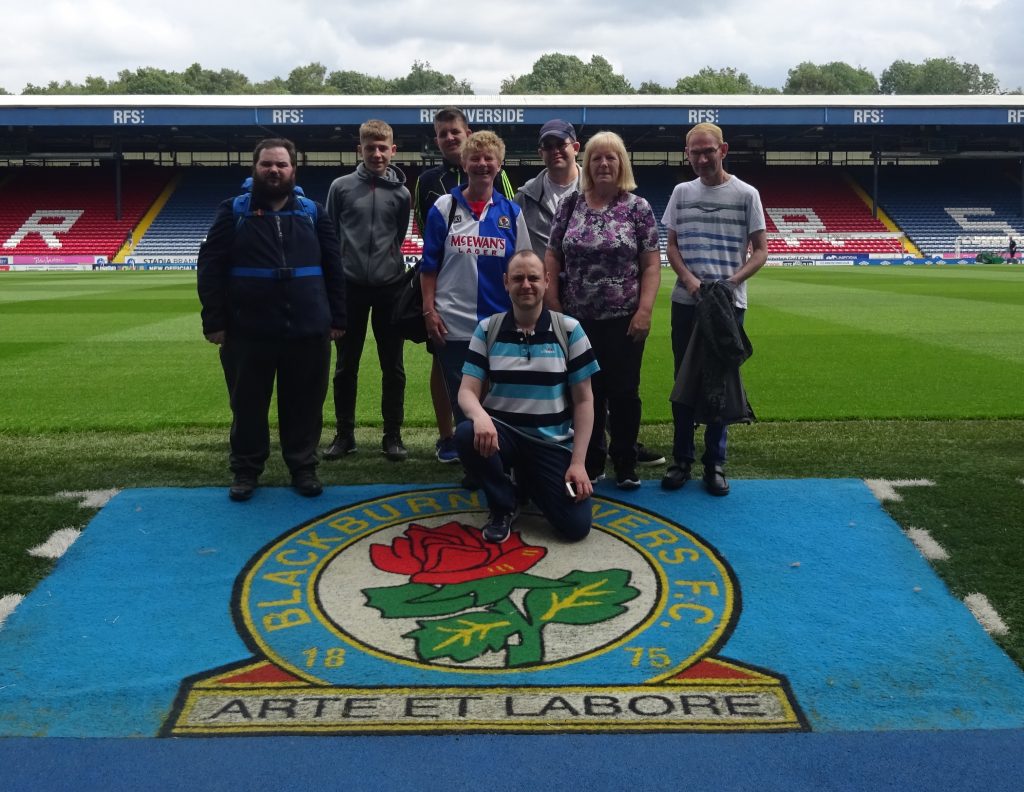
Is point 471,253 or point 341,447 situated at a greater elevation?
point 471,253

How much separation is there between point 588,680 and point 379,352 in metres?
3.35

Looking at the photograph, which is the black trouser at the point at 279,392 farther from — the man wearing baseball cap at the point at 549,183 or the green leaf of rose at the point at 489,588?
the green leaf of rose at the point at 489,588

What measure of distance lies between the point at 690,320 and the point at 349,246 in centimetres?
211

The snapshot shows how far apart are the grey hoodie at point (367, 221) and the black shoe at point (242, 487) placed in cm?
143

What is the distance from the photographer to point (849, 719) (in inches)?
106

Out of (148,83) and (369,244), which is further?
(148,83)

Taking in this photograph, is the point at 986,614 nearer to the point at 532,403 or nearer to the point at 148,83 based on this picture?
the point at 532,403

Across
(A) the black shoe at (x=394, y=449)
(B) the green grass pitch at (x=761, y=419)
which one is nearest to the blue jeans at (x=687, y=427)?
(B) the green grass pitch at (x=761, y=419)

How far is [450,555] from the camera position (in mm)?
3932

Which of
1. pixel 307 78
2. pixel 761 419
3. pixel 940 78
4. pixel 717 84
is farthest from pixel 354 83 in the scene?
pixel 761 419

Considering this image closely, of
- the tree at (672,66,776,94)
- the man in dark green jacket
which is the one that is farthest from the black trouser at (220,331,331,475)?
the tree at (672,66,776,94)

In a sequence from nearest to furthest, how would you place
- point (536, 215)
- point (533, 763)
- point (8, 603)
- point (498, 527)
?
point (533, 763) < point (8, 603) < point (498, 527) < point (536, 215)

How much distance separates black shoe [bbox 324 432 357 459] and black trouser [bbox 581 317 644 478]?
1731mm

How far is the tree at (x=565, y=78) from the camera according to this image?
348ft
